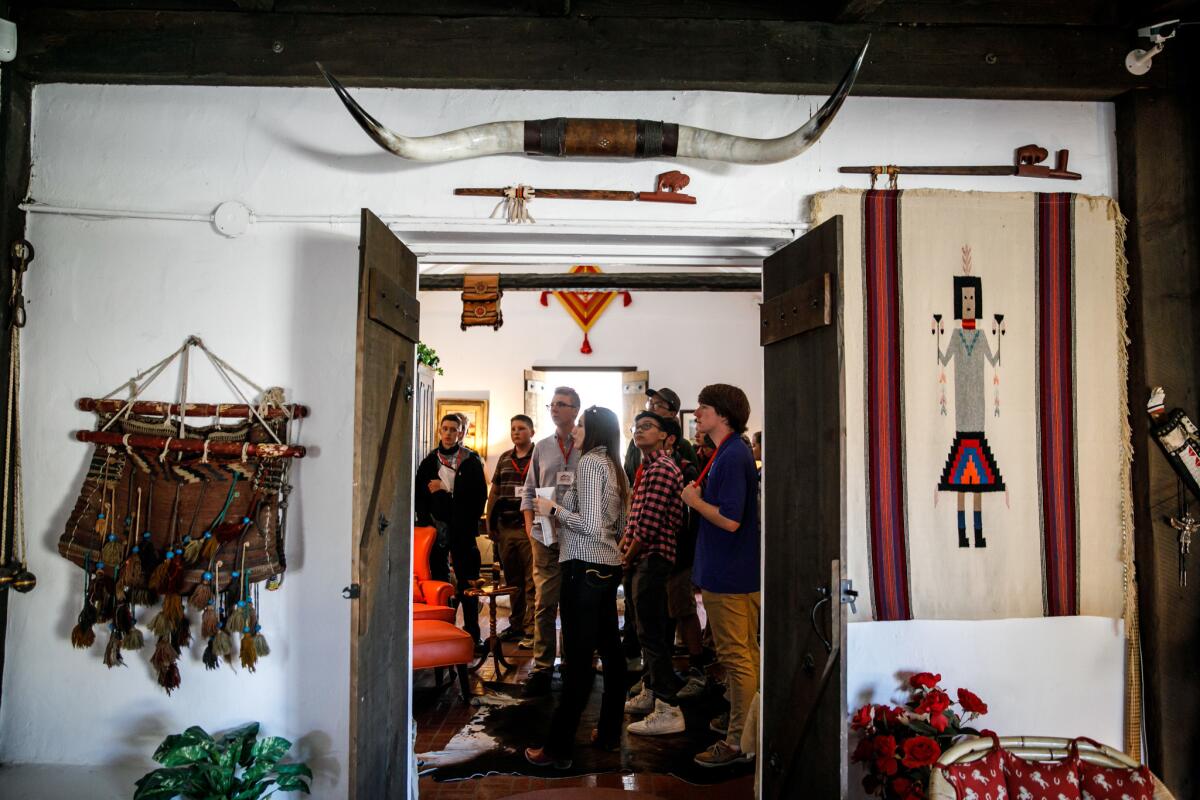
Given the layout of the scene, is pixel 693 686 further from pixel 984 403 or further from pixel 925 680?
pixel 984 403

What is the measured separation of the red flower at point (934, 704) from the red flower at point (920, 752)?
152 millimetres

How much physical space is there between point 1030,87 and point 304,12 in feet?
7.97

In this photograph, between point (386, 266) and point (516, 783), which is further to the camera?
point (516, 783)

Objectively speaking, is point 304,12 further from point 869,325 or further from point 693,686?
point 693,686

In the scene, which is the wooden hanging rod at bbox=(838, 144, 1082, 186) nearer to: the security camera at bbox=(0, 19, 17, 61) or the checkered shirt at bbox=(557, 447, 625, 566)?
the checkered shirt at bbox=(557, 447, 625, 566)

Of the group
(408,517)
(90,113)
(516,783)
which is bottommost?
(516,783)

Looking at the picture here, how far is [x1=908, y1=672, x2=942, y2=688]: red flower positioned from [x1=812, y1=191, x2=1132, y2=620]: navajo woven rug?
0.19 meters

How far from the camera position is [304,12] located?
8.39ft

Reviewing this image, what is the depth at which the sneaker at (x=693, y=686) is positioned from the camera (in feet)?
A: 13.9

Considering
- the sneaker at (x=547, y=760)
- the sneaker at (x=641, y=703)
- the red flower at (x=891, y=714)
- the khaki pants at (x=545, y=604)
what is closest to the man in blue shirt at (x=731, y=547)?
the sneaker at (x=547, y=760)

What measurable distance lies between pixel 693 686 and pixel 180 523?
2.94 meters

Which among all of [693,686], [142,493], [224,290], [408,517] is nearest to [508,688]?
[693,686]

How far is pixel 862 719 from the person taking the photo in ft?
7.89

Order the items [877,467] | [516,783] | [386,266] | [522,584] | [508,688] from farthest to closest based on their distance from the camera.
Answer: [522,584]
[508,688]
[516,783]
[877,467]
[386,266]
